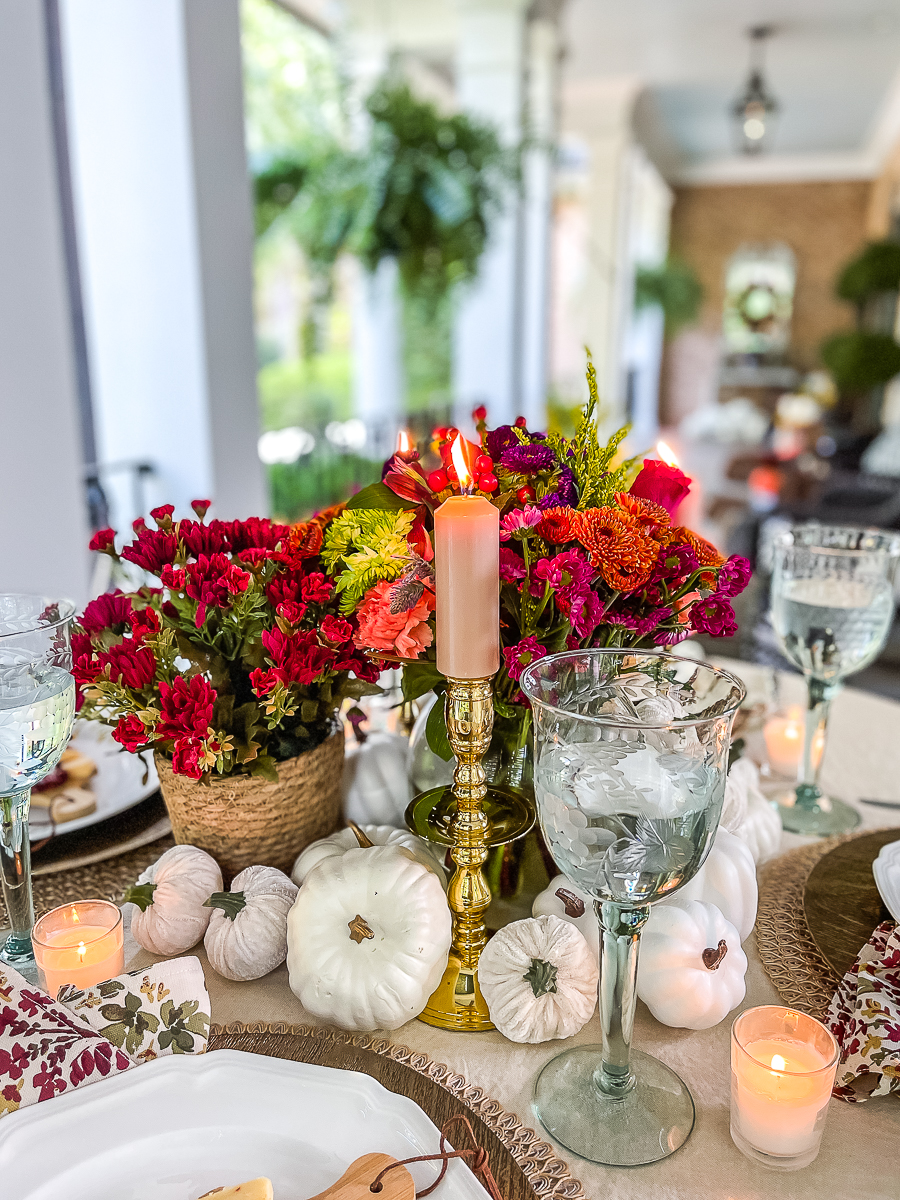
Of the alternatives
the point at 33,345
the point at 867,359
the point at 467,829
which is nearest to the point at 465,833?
the point at 467,829

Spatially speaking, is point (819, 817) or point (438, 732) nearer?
point (438, 732)

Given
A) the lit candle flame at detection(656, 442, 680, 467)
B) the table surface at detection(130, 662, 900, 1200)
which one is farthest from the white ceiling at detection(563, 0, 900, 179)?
the table surface at detection(130, 662, 900, 1200)

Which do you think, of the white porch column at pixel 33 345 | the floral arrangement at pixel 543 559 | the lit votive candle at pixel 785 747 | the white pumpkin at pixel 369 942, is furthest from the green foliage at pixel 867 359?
the white pumpkin at pixel 369 942

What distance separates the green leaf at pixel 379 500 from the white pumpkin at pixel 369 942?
25 cm

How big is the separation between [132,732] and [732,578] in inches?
16.6

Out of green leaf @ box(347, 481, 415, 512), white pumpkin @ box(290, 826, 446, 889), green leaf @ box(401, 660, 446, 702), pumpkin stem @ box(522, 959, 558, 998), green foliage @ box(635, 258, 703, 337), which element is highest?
green foliage @ box(635, 258, 703, 337)

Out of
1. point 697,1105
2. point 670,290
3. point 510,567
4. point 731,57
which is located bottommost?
point 697,1105

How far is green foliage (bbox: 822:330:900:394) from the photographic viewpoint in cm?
819

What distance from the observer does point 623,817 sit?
1.61ft

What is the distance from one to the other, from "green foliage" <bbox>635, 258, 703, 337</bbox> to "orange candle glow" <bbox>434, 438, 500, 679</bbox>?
34.4 feet

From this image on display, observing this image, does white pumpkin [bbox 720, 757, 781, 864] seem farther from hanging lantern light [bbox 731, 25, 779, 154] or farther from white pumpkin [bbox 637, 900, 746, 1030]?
hanging lantern light [bbox 731, 25, 779, 154]

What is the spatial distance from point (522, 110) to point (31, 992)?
4302 millimetres

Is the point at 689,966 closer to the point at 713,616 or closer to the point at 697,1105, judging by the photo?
the point at 697,1105

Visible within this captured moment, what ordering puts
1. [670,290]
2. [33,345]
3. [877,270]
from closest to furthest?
[33,345], [877,270], [670,290]
